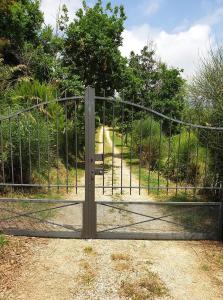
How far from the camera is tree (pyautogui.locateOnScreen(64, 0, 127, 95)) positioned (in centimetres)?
1324

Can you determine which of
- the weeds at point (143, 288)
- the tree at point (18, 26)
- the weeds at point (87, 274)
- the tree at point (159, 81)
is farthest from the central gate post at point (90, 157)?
the tree at point (159, 81)

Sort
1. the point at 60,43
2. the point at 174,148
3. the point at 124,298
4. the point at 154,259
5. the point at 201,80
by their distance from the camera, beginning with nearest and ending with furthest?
the point at 124,298 → the point at 154,259 → the point at 201,80 → the point at 174,148 → the point at 60,43

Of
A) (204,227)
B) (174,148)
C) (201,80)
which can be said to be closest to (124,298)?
(204,227)

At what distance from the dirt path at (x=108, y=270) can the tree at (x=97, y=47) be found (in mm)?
9002

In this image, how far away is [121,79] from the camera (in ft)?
46.1

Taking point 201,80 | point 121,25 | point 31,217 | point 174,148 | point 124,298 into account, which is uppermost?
point 121,25

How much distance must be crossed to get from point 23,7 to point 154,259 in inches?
478

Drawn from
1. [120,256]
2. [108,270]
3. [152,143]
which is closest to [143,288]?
[108,270]

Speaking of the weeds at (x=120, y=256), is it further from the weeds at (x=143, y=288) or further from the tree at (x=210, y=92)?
the tree at (x=210, y=92)

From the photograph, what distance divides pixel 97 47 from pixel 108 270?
10.5 m

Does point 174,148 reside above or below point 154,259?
above

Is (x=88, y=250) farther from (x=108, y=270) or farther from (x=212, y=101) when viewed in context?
(x=212, y=101)

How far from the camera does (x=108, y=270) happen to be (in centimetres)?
450

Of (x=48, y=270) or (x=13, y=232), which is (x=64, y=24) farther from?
(x=48, y=270)
